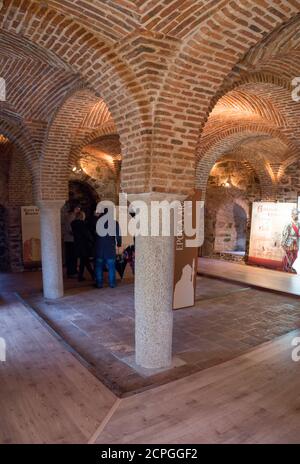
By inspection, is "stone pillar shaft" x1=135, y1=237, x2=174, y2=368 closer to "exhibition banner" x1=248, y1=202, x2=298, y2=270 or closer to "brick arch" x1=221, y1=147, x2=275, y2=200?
"exhibition banner" x1=248, y1=202, x2=298, y2=270

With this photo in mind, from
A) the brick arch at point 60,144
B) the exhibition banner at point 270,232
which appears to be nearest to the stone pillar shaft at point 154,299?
the brick arch at point 60,144

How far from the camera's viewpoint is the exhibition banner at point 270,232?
1045 centimetres

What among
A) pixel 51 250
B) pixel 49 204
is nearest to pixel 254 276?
pixel 51 250

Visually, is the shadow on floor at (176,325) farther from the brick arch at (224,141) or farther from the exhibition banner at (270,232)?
the brick arch at (224,141)

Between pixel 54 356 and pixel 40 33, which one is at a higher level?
pixel 40 33

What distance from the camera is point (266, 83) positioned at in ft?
18.5

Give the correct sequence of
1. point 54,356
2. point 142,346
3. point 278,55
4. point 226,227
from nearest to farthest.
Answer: point 142,346 < point 54,356 < point 278,55 < point 226,227

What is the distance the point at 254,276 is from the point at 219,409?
20.8ft

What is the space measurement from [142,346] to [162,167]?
2081 millimetres

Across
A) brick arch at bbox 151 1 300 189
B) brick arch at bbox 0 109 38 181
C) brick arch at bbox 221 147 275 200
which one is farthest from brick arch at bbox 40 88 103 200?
brick arch at bbox 221 147 275 200

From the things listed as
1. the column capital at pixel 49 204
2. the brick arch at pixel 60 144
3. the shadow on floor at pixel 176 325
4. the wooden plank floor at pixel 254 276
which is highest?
the brick arch at pixel 60 144
